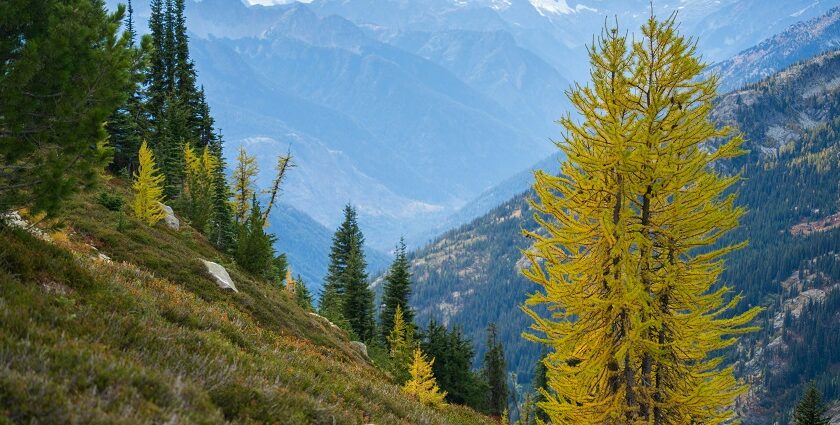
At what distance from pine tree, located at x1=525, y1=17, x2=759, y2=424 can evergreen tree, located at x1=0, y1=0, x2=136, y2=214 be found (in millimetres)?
8546

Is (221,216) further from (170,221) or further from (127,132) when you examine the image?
(170,221)

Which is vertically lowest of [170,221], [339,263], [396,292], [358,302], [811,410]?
[811,410]

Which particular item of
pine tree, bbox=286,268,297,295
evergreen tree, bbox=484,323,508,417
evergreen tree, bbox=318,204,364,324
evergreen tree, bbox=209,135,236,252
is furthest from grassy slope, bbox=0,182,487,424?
evergreen tree, bbox=484,323,508,417

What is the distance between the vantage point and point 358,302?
56.7 metres

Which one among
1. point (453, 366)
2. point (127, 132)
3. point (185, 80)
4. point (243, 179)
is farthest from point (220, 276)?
point (185, 80)

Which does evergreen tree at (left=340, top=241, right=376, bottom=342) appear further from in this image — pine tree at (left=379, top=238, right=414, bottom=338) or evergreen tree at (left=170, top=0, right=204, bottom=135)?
evergreen tree at (left=170, top=0, right=204, bottom=135)

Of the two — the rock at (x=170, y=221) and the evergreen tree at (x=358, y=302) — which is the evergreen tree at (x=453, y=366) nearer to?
the evergreen tree at (x=358, y=302)

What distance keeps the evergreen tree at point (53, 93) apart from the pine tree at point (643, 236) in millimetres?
8546

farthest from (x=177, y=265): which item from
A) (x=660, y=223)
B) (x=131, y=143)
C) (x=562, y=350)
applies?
(x=131, y=143)

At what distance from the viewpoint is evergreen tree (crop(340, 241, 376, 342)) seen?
2184 inches

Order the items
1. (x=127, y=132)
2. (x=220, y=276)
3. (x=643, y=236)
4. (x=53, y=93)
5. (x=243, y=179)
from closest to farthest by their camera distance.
Answer: (x=53, y=93) < (x=643, y=236) < (x=220, y=276) < (x=127, y=132) < (x=243, y=179)

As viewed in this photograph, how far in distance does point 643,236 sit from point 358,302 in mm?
47335

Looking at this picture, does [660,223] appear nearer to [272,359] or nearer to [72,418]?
[272,359]

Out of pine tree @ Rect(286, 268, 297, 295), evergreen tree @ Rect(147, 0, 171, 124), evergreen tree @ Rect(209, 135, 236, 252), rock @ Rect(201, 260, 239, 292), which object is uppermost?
evergreen tree @ Rect(147, 0, 171, 124)
